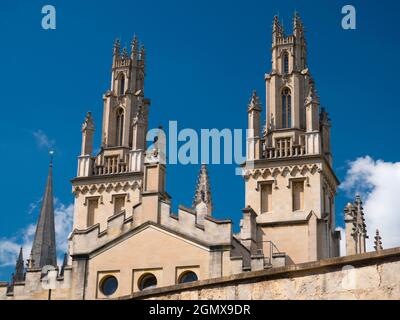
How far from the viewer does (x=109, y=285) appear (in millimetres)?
40094

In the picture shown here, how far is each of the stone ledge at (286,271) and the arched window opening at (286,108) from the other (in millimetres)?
39241

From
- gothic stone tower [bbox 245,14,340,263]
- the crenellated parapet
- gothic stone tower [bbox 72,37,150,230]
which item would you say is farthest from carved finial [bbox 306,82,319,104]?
the crenellated parapet

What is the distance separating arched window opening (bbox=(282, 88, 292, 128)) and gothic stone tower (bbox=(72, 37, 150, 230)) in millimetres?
9308

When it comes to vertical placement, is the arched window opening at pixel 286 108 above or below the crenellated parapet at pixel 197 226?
above

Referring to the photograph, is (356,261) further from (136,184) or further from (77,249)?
(136,184)

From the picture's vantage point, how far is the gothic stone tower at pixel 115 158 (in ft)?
184

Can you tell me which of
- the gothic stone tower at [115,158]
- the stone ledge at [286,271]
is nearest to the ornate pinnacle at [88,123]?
the gothic stone tower at [115,158]

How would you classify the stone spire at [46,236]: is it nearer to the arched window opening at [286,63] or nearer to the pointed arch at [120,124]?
the pointed arch at [120,124]

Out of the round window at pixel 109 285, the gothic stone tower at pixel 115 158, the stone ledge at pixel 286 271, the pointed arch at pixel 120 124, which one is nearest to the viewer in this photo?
the stone ledge at pixel 286 271

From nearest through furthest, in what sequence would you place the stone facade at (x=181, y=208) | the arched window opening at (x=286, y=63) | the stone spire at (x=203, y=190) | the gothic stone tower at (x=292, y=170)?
1. the stone facade at (x=181, y=208)
2. the gothic stone tower at (x=292, y=170)
3. the arched window opening at (x=286, y=63)
4. the stone spire at (x=203, y=190)

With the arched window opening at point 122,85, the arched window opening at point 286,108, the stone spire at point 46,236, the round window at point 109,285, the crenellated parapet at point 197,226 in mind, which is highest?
the arched window opening at point 122,85

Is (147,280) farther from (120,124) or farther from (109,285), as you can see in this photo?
(120,124)

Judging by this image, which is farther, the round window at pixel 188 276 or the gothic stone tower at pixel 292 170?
the gothic stone tower at pixel 292 170

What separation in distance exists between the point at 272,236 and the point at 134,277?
1358 cm
